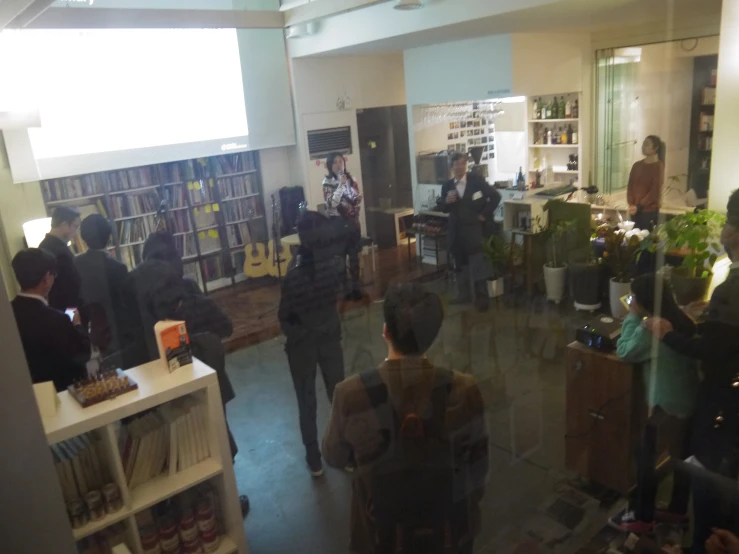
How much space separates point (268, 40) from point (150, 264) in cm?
320

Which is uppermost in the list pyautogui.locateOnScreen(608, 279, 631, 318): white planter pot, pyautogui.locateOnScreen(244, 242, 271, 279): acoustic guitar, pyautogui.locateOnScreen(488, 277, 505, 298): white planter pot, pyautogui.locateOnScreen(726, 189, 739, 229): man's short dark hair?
pyautogui.locateOnScreen(726, 189, 739, 229): man's short dark hair

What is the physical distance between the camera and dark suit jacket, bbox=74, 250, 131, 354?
2.77 meters

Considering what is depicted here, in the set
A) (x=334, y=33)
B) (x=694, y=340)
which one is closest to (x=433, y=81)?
(x=334, y=33)

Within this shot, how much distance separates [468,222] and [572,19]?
169 cm

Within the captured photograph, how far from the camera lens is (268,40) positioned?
16.6 ft

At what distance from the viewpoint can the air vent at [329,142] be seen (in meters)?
5.77

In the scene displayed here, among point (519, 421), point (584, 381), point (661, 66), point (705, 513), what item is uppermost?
point (661, 66)

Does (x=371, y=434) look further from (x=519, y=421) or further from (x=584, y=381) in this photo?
(x=519, y=421)

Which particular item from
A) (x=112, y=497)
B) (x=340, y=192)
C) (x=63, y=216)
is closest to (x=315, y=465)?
(x=112, y=497)

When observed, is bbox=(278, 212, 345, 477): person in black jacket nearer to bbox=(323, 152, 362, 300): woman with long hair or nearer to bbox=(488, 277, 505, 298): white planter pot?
bbox=(323, 152, 362, 300): woman with long hair

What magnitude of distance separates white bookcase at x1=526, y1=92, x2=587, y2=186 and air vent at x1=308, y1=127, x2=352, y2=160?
1828mm

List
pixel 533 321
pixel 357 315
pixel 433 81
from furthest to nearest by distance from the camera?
pixel 433 81, pixel 533 321, pixel 357 315

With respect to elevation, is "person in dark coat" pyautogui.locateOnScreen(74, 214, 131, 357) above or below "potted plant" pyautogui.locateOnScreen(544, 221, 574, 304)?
above

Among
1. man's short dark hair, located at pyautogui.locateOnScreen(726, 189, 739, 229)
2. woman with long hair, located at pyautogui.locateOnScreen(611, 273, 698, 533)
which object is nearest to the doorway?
man's short dark hair, located at pyautogui.locateOnScreen(726, 189, 739, 229)
